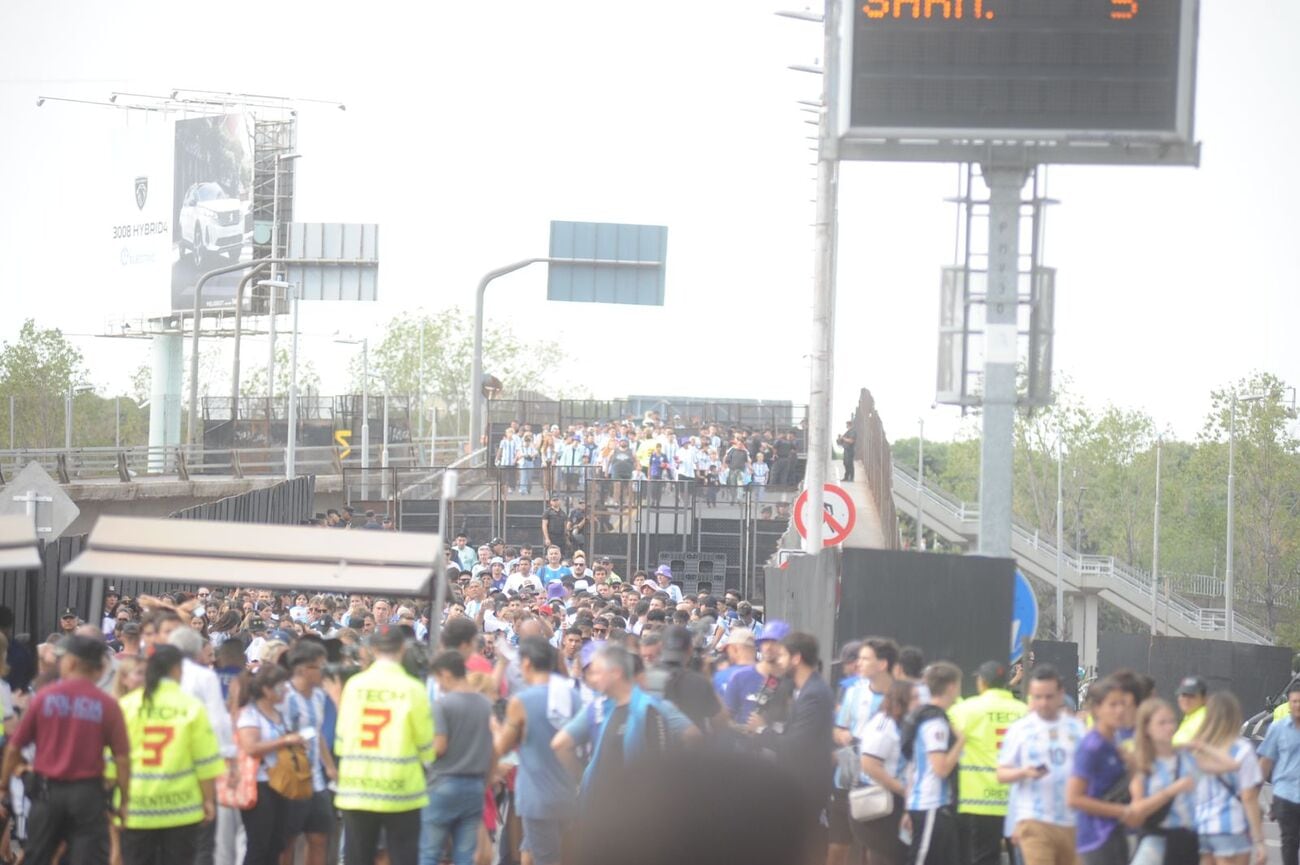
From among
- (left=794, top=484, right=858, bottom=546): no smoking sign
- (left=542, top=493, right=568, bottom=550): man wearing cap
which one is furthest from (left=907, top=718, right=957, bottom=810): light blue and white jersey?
(left=542, top=493, right=568, bottom=550): man wearing cap

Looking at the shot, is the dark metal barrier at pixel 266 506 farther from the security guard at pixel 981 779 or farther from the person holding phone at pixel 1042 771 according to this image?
the person holding phone at pixel 1042 771

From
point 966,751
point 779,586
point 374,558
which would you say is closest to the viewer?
point 966,751

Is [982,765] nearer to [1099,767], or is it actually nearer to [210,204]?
[1099,767]

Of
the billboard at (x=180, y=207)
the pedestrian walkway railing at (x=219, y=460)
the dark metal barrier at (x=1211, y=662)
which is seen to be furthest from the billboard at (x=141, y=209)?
the dark metal barrier at (x=1211, y=662)

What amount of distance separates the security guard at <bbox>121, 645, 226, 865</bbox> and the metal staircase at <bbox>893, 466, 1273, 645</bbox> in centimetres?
5756

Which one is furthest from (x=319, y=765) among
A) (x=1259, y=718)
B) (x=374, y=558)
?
(x=1259, y=718)

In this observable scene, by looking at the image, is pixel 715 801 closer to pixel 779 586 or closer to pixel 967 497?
pixel 779 586

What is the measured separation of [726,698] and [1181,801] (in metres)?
3.80

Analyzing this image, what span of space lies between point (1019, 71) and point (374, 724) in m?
6.98

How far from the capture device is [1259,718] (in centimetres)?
2616

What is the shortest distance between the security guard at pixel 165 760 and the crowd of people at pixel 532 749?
0.01 m

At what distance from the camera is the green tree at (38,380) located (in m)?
82.5

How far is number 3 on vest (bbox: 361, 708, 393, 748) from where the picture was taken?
33.3 ft

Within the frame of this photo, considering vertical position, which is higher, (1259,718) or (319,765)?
(319,765)
